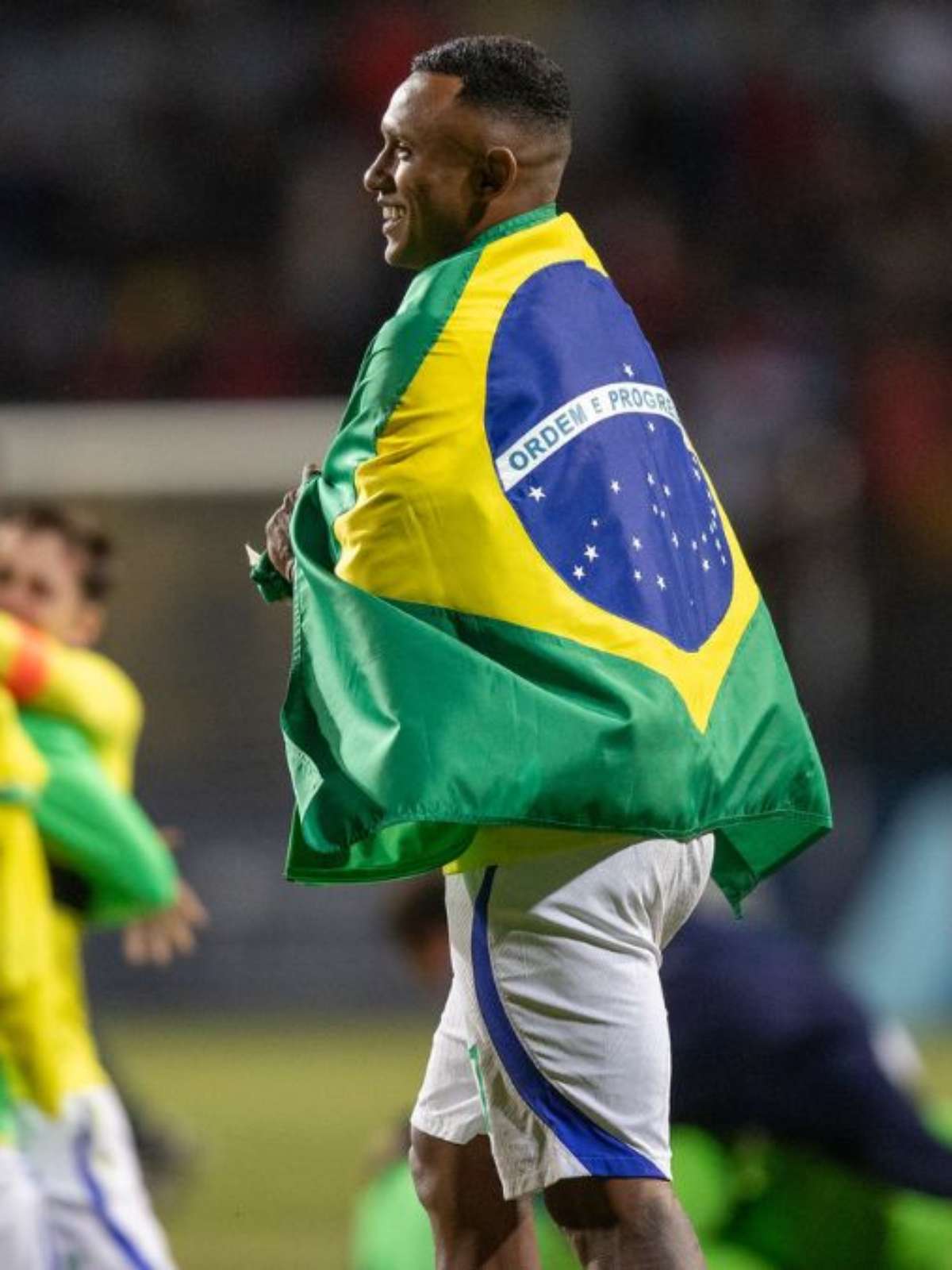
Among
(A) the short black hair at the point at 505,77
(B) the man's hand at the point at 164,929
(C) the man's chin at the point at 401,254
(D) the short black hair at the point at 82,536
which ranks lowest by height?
(B) the man's hand at the point at 164,929

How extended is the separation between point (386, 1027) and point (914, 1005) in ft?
7.79

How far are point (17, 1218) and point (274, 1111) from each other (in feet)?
16.4

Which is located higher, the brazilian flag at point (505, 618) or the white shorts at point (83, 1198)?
the brazilian flag at point (505, 618)

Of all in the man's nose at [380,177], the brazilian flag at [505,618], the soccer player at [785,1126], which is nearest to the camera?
the brazilian flag at [505,618]

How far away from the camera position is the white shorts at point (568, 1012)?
3.35m

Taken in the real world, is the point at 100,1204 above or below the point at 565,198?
below

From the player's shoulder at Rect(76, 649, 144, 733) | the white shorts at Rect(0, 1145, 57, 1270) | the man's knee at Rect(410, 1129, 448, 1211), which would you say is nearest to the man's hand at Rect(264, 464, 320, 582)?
the man's knee at Rect(410, 1129, 448, 1211)

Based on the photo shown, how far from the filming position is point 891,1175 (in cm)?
531

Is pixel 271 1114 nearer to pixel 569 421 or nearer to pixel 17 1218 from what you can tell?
pixel 17 1218

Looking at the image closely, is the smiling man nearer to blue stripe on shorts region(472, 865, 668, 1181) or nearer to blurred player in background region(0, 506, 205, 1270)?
blue stripe on shorts region(472, 865, 668, 1181)

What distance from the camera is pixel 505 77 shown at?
3.58 metres

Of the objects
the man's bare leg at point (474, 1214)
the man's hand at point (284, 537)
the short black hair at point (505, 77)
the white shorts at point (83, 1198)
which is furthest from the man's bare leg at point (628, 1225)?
the white shorts at point (83, 1198)

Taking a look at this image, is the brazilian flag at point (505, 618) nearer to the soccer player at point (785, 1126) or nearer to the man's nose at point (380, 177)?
the man's nose at point (380, 177)

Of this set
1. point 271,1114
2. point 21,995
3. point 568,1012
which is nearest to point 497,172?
point 568,1012
